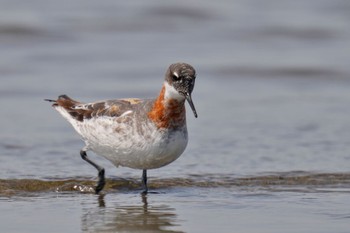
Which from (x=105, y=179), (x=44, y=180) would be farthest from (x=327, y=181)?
(x=44, y=180)

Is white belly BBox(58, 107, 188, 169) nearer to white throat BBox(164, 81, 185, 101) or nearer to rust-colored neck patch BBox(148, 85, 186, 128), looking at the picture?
rust-colored neck patch BBox(148, 85, 186, 128)

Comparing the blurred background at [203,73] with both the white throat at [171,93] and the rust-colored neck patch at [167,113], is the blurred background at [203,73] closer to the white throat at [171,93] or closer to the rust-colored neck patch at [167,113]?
the rust-colored neck patch at [167,113]

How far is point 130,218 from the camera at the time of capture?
31.8ft

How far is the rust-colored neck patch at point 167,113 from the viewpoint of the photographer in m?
10.5

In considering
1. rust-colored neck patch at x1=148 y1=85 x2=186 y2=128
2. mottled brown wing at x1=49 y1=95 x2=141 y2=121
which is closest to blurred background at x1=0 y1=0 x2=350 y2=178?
mottled brown wing at x1=49 y1=95 x2=141 y2=121

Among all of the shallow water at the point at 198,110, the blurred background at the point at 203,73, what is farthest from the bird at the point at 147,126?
the blurred background at the point at 203,73

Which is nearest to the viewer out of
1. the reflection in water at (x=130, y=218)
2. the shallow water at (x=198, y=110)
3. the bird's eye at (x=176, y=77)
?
the reflection in water at (x=130, y=218)

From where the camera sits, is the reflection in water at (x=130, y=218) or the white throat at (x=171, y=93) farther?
the white throat at (x=171, y=93)

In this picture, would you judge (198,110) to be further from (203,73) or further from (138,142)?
(138,142)

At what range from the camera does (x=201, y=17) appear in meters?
23.1

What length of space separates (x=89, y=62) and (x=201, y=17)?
4.70 m

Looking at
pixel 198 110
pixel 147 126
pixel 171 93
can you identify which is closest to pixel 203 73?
pixel 198 110

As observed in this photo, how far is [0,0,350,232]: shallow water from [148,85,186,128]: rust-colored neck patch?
0.90 m

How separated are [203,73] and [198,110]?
302 centimetres
